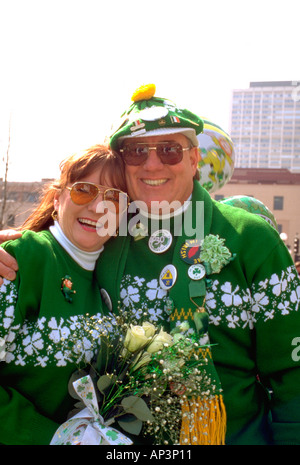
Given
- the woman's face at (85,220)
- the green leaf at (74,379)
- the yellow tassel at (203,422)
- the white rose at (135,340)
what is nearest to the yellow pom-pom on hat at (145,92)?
the woman's face at (85,220)

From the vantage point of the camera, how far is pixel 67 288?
8.00 ft

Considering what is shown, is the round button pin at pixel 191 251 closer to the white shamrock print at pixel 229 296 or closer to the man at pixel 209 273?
the man at pixel 209 273

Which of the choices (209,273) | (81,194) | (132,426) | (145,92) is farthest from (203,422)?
(145,92)

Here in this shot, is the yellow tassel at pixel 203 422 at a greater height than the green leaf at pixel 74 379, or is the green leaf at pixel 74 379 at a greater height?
the green leaf at pixel 74 379

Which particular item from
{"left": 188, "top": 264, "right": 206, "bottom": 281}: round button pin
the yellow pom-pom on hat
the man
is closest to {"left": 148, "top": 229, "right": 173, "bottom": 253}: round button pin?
the man

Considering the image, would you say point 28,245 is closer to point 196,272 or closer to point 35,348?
point 35,348

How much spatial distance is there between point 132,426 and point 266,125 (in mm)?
113838

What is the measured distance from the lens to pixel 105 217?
8.86 ft

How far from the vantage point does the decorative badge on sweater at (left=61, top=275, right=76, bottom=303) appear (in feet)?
7.97

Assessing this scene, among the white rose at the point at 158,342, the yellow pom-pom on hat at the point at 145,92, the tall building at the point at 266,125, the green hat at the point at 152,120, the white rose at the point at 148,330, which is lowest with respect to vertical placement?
the white rose at the point at 158,342

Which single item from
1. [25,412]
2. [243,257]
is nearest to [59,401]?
[25,412]

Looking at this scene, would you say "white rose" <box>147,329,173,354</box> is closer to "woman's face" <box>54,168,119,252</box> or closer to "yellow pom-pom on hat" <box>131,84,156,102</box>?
"woman's face" <box>54,168,119,252</box>

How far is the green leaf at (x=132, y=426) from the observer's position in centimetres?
216
